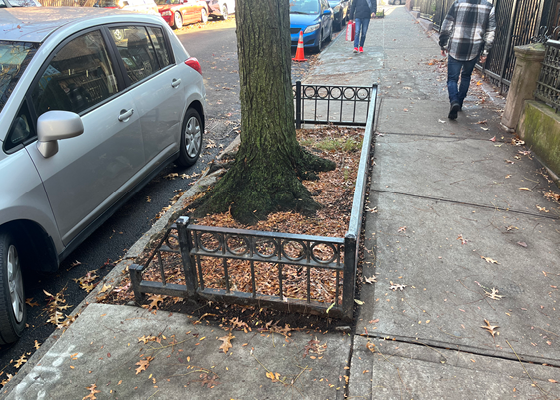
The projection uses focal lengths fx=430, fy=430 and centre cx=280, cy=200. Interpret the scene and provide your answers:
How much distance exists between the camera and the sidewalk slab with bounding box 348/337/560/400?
8.05ft

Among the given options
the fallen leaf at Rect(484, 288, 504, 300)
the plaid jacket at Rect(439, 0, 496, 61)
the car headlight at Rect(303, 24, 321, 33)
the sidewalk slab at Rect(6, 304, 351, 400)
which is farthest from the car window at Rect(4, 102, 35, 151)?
the car headlight at Rect(303, 24, 321, 33)

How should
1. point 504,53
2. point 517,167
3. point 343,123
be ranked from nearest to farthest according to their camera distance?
1. point 517,167
2. point 343,123
3. point 504,53

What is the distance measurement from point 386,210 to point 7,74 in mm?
3611

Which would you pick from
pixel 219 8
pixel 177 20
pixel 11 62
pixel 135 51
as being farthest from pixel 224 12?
pixel 11 62

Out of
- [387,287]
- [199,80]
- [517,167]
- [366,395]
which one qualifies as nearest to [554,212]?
[517,167]

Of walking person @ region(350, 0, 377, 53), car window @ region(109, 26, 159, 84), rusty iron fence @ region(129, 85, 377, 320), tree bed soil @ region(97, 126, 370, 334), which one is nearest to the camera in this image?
rusty iron fence @ region(129, 85, 377, 320)

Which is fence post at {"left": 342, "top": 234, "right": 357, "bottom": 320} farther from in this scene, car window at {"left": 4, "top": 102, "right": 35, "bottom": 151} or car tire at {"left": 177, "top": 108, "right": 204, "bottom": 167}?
car tire at {"left": 177, "top": 108, "right": 204, "bottom": 167}

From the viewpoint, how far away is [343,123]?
22.5ft

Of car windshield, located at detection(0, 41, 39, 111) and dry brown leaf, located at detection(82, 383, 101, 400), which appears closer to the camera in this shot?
dry brown leaf, located at detection(82, 383, 101, 400)

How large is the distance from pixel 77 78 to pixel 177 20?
17327 millimetres

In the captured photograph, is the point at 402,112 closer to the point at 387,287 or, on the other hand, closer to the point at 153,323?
the point at 387,287

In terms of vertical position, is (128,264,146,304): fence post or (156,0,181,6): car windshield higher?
(156,0,181,6): car windshield

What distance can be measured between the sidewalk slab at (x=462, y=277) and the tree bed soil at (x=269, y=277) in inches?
12.6

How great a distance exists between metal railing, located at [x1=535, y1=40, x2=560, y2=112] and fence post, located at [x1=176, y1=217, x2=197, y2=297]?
4.88 metres
